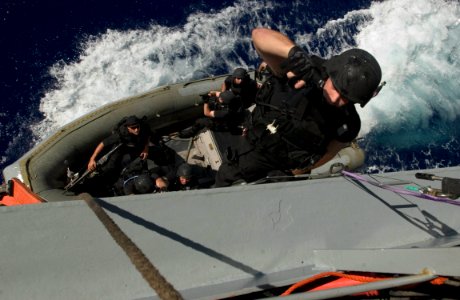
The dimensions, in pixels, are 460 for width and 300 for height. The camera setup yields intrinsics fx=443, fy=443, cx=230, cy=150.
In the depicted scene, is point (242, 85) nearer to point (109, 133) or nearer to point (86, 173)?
point (109, 133)

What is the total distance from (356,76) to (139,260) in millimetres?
1267

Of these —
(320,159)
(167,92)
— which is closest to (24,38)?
(167,92)

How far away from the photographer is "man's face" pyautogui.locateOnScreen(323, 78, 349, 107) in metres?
2.12

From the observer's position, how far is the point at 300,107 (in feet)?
8.30

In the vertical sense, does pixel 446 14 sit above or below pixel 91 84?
above

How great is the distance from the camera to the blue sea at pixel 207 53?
7160 millimetres

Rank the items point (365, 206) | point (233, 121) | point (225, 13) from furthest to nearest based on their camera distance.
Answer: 1. point (225, 13)
2. point (233, 121)
3. point (365, 206)

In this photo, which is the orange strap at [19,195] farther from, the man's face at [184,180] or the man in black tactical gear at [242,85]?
the man in black tactical gear at [242,85]

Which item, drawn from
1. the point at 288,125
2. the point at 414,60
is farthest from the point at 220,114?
the point at 414,60

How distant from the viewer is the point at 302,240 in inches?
85.0

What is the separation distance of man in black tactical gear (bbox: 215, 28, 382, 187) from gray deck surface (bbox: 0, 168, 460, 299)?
343 mm

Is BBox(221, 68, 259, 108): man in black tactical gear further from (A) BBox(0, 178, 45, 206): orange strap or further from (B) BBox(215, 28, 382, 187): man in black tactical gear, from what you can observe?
(A) BBox(0, 178, 45, 206): orange strap

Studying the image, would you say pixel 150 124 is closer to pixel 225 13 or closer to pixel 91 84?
pixel 91 84

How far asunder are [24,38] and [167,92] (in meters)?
3.73
